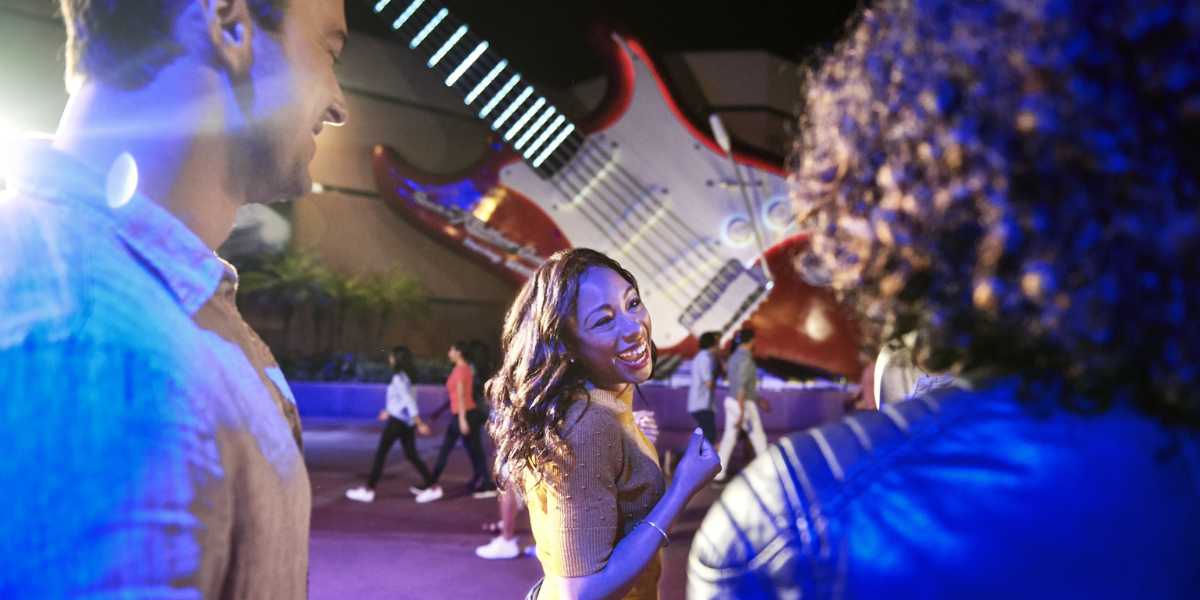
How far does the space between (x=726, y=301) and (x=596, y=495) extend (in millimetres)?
8449

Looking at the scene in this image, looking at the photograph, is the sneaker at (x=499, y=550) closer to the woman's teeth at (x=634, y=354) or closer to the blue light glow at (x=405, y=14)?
the woman's teeth at (x=634, y=354)

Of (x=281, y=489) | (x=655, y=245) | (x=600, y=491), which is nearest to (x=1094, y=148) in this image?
(x=281, y=489)

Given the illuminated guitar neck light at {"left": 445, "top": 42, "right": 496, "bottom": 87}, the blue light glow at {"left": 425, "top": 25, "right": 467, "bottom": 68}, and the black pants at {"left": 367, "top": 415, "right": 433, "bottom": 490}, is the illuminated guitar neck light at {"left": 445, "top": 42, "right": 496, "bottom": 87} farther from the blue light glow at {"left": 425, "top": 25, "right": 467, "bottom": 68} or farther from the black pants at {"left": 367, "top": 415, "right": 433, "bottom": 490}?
the black pants at {"left": 367, "top": 415, "right": 433, "bottom": 490}

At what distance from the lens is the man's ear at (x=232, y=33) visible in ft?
2.90

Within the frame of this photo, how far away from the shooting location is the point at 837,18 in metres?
10.0

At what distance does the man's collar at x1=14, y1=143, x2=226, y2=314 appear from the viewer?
82 cm

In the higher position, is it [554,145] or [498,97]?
[498,97]

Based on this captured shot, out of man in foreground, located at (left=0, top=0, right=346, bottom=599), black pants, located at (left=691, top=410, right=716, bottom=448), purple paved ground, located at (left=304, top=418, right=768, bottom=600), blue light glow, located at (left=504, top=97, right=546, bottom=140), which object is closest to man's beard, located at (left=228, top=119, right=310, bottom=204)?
Result: man in foreground, located at (left=0, top=0, right=346, bottom=599)

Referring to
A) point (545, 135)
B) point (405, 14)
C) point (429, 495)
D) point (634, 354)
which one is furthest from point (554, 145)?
point (634, 354)

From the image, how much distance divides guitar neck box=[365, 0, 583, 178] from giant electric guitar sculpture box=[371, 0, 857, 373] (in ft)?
0.07

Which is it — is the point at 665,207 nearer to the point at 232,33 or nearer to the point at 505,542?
the point at 505,542

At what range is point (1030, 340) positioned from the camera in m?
0.61

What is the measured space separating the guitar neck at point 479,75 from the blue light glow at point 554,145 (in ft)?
0.04

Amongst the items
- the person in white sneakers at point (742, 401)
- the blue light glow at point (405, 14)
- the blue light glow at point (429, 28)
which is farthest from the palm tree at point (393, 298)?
the person in white sneakers at point (742, 401)
